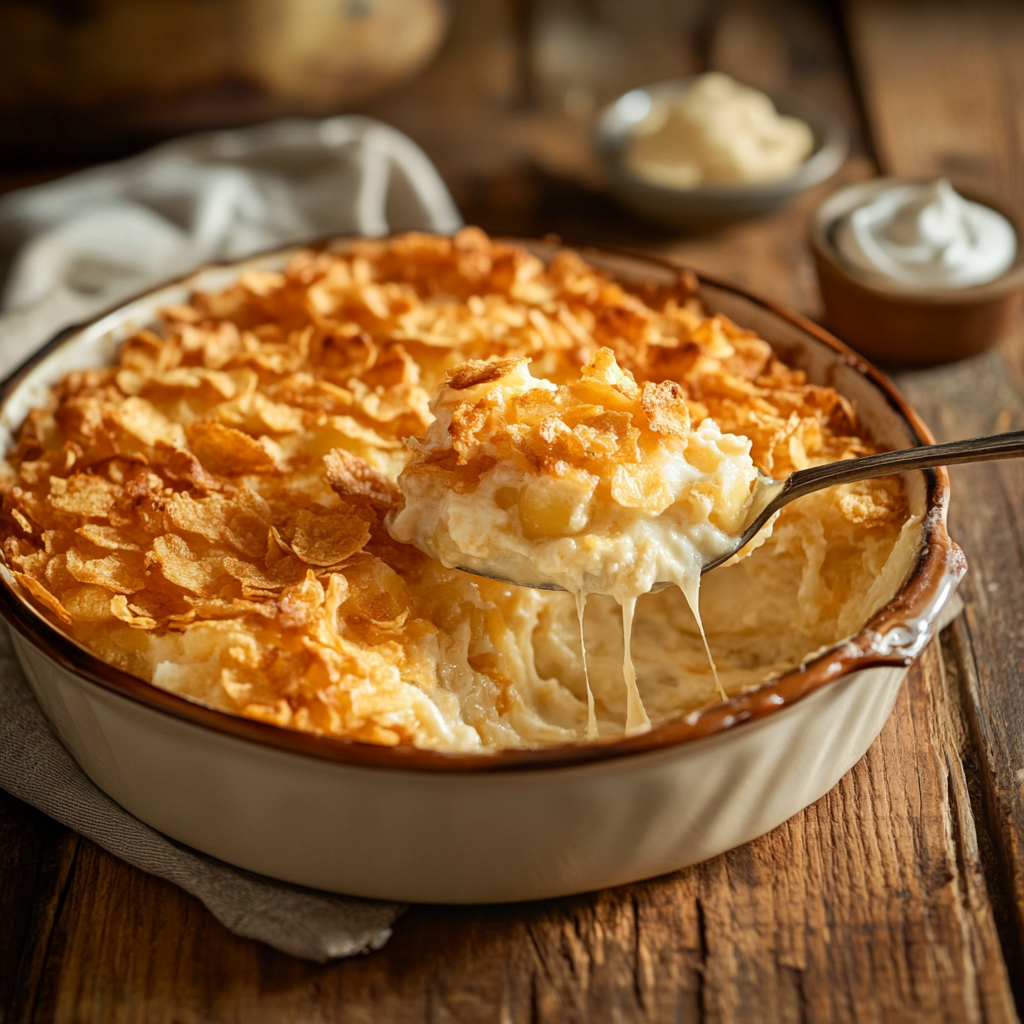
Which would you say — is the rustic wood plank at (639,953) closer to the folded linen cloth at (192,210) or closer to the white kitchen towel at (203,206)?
the folded linen cloth at (192,210)

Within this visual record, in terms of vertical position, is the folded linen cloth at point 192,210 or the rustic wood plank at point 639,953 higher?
the folded linen cloth at point 192,210

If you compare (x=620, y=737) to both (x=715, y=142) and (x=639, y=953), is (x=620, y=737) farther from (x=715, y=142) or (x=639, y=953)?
(x=715, y=142)


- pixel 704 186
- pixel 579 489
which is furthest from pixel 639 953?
pixel 704 186

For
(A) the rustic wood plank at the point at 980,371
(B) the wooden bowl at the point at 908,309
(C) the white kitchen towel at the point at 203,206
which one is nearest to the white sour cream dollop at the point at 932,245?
(B) the wooden bowl at the point at 908,309

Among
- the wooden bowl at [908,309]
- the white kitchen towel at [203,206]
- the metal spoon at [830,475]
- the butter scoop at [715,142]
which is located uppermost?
the metal spoon at [830,475]

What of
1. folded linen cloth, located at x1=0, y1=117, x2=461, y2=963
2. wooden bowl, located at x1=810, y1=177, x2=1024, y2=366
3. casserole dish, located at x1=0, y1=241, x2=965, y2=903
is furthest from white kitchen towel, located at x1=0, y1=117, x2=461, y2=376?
casserole dish, located at x1=0, y1=241, x2=965, y2=903

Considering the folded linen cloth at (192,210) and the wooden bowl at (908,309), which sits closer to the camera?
the wooden bowl at (908,309)

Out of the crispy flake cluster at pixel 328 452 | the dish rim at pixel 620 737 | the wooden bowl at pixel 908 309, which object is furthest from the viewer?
the wooden bowl at pixel 908 309
